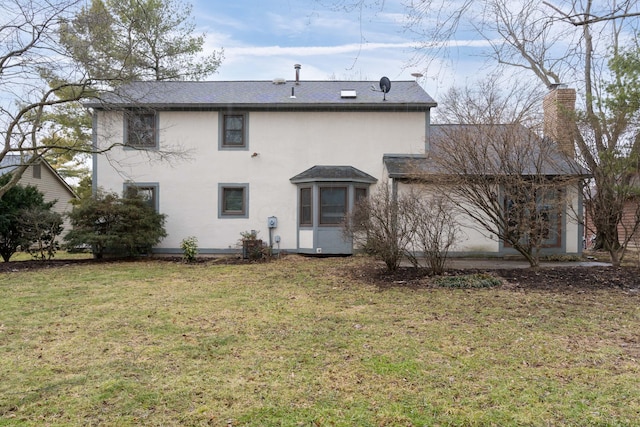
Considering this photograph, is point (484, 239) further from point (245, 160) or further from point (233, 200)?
point (233, 200)

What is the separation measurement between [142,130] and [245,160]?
3.70 meters

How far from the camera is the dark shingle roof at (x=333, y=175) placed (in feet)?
41.2

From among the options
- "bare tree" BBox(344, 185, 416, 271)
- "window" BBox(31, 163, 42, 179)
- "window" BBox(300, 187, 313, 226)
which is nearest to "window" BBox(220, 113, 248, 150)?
"window" BBox(300, 187, 313, 226)

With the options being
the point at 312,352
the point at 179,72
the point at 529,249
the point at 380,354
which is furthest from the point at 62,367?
the point at 179,72

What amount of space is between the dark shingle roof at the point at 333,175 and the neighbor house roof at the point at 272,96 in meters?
2.07

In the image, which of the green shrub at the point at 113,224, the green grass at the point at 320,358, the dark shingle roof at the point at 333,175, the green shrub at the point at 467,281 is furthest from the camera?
the dark shingle roof at the point at 333,175

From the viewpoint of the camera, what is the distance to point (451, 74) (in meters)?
3.85

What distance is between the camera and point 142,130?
1355 cm

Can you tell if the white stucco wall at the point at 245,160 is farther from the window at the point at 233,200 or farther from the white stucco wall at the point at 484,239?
the white stucco wall at the point at 484,239

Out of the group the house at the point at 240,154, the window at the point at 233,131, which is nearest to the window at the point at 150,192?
the house at the point at 240,154

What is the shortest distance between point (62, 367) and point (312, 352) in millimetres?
2455

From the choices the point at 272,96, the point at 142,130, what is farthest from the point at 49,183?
the point at 272,96

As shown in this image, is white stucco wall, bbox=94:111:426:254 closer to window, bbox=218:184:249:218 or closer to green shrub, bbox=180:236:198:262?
window, bbox=218:184:249:218

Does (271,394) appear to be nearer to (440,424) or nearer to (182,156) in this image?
(440,424)
